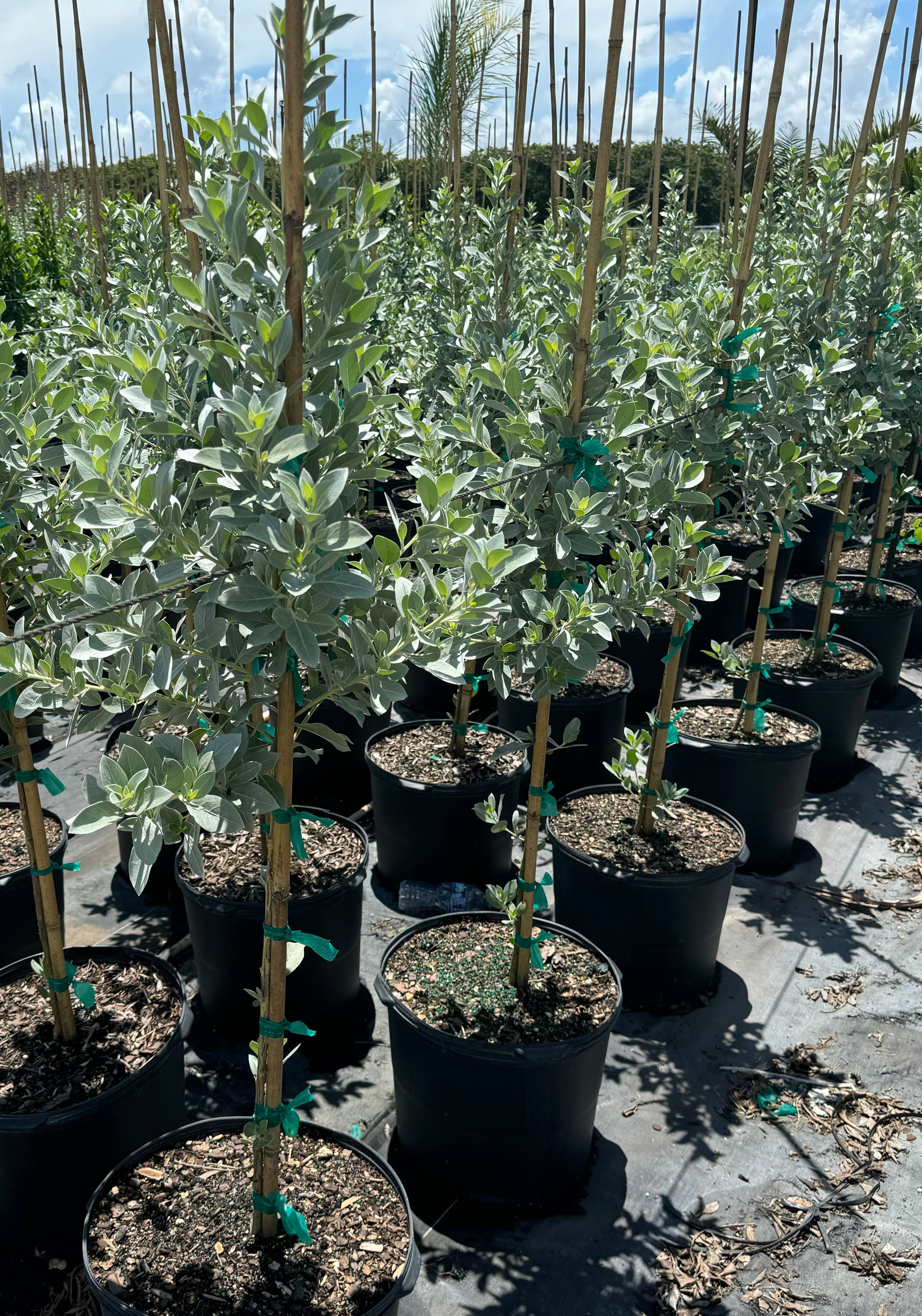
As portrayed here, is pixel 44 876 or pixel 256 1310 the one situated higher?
pixel 44 876

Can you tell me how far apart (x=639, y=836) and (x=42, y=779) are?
6.72 ft

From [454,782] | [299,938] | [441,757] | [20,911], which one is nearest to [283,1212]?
[299,938]

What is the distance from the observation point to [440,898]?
3758 mm

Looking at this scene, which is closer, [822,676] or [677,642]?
[677,642]

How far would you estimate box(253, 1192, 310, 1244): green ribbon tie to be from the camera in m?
1.86

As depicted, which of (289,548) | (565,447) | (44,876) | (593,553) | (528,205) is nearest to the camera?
(289,548)

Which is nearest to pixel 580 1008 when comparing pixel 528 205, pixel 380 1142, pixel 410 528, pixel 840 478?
pixel 380 1142

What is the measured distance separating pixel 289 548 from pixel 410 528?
4.39m

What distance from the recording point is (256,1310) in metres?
1.79

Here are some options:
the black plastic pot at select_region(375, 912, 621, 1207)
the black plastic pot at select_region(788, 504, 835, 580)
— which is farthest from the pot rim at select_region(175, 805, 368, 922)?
the black plastic pot at select_region(788, 504, 835, 580)

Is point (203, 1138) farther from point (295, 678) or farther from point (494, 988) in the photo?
point (295, 678)

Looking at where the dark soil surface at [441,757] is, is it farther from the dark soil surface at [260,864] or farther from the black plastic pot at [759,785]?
the black plastic pot at [759,785]

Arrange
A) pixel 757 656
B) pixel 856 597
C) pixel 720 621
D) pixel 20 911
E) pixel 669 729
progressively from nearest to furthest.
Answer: pixel 20 911, pixel 669 729, pixel 757 656, pixel 856 597, pixel 720 621

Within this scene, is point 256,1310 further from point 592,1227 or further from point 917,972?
point 917,972
